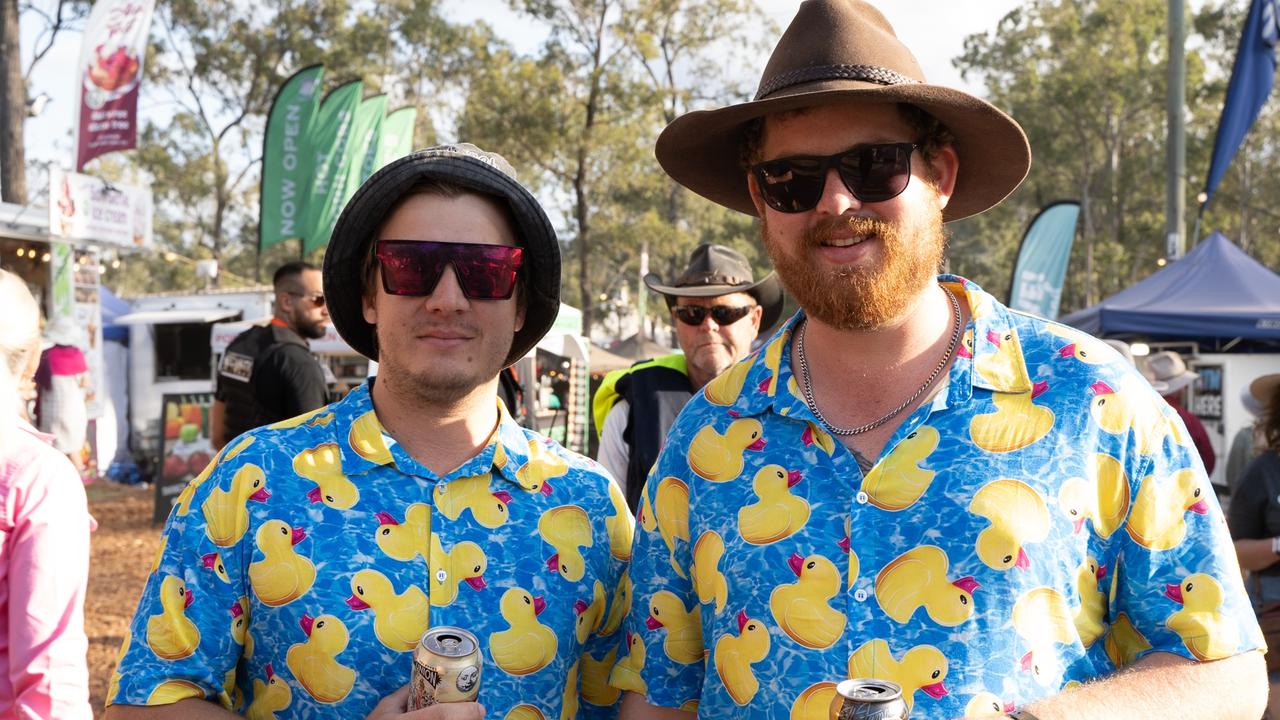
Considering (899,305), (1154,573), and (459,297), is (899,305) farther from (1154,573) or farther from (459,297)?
(459,297)

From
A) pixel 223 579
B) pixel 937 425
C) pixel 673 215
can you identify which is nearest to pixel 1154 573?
pixel 937 425

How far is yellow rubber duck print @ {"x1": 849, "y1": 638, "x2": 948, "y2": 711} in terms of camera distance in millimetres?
1657

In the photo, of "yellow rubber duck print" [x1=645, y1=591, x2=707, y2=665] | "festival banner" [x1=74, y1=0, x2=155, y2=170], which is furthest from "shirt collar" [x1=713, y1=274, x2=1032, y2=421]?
"festival banner" [x1=74, y1=0, x2=155, y2=170]

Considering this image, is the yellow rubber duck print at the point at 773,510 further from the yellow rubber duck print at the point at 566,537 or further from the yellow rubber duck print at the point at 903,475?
the yellow rubber duck print at the point at 566,537

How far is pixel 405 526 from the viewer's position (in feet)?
6.50

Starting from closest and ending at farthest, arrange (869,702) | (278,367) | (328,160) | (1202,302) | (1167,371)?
(869,702)
(278,367)
(1167,371)
(1202,302)
(328,160)

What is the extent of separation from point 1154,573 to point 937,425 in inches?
16.2

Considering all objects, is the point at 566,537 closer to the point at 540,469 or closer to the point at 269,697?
the point at 540,469

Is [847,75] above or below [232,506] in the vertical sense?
above

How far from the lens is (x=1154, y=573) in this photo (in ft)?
5.40

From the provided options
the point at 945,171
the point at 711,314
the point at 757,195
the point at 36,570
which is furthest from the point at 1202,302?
the point at 36,570

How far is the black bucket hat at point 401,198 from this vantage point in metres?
2.12

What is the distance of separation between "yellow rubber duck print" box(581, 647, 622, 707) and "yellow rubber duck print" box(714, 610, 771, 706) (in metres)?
0.39

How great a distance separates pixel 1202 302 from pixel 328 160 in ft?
38.1
